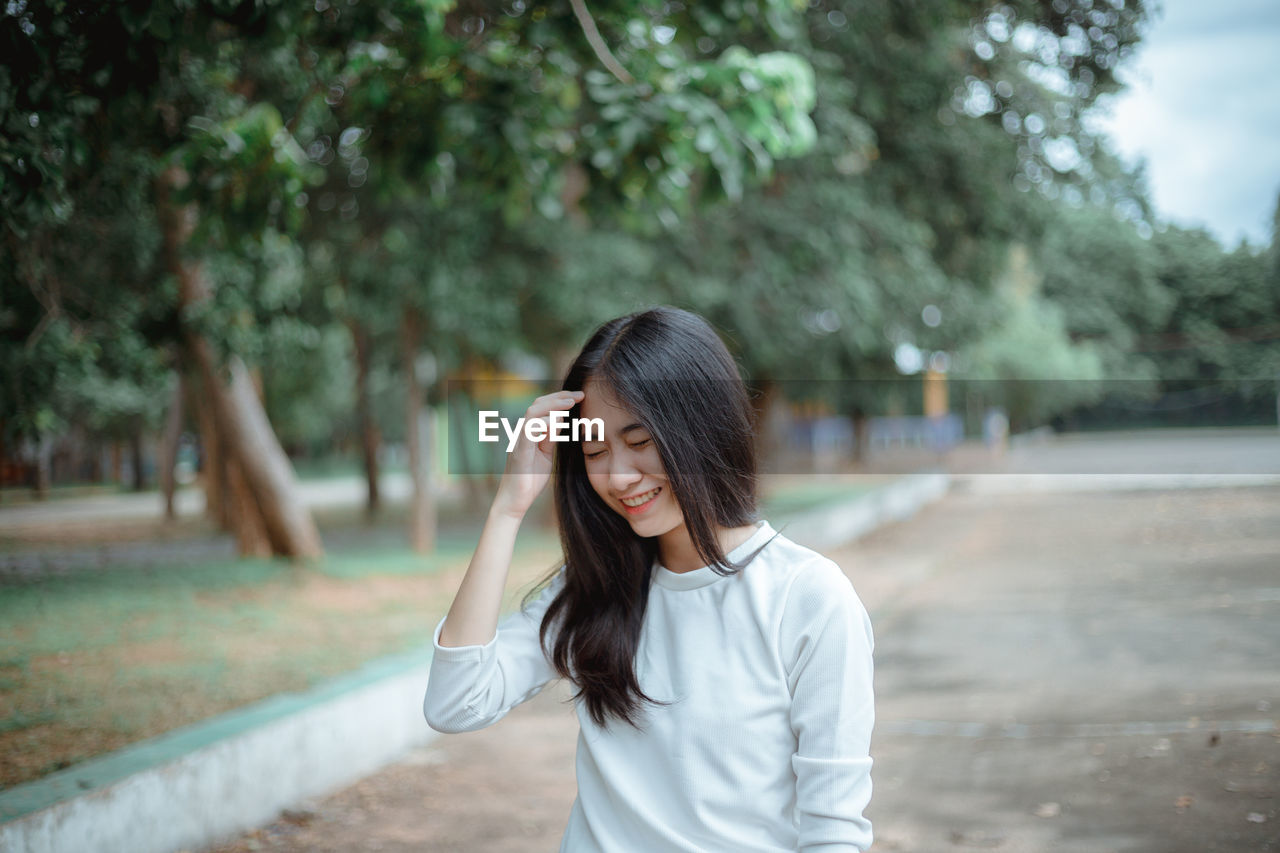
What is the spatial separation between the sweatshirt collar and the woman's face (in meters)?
0.09

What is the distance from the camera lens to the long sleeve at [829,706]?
1.54m

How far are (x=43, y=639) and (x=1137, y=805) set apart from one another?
4535 mm

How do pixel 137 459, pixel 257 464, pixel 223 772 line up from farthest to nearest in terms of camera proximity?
pixel 257 464, pixel 137 459, pixel 223 772

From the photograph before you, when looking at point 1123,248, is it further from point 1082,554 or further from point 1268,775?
point 1082,554

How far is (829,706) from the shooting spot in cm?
158

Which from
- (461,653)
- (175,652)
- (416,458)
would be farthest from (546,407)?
(416,458)

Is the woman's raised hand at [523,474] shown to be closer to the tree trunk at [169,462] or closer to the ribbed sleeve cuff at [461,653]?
the ribbed sleeve cuff at [461,653]

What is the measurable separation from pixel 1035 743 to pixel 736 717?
392cm

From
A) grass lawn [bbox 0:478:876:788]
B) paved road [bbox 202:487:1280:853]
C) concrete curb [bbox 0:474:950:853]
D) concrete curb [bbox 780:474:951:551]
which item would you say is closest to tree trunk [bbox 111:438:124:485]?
grass lawn [bbox 0:478:876:788]

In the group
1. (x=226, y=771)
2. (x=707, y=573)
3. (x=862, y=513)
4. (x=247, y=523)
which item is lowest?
(x=862, y=513)

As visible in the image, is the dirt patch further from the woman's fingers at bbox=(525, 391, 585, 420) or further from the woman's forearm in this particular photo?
the woman's fingers at bbox=(525, 391, 585, 420)

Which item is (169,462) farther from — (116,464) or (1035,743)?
(1035,743)

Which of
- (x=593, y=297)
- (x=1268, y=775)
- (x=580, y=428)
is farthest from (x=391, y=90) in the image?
(x=593, y=297)

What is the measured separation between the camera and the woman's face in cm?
170
